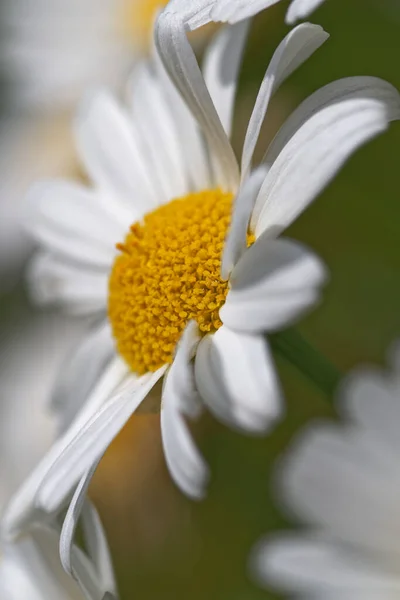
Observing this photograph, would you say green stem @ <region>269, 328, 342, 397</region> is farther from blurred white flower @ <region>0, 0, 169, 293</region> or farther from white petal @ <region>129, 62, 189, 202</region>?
blurred white flower @ <region>0, 0, 169, 293</region>

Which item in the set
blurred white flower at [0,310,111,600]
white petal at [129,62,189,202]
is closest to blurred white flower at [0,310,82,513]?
blurred white flower at [0,310,111,600]

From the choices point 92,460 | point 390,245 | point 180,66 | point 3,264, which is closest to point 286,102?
point 390,245

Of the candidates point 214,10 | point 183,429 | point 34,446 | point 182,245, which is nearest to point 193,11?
point 214,10

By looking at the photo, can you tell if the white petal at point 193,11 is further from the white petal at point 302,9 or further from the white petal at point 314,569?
the white petal at point 314,569

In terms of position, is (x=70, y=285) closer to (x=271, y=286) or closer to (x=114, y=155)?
(x=114, y=155)

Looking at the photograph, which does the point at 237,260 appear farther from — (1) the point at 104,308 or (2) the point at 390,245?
(2) the point at 390,245

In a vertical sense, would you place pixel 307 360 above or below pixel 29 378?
below

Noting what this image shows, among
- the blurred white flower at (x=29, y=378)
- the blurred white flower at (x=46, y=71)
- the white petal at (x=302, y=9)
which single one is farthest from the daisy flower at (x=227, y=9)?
the blurred white flower at (x=46, y=71)
